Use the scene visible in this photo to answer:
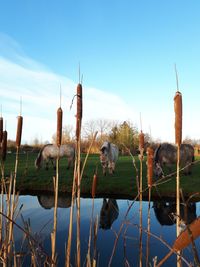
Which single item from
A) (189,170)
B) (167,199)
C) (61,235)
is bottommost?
(61,235)

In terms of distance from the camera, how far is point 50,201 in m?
12.7

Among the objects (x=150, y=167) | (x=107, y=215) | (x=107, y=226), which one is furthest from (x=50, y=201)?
(x=150, y=167)

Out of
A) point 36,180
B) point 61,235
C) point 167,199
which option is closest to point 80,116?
point 61,235

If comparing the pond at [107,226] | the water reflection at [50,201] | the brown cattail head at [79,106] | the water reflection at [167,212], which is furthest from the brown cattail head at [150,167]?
the water reflection at [50,201]

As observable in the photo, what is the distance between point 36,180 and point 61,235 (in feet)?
20.3

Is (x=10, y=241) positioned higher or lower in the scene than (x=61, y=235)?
higher

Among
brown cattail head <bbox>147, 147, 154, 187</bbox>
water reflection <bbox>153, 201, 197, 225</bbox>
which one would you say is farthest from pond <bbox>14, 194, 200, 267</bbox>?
brown cattail head <bbox>147, 147, 154, 187</bbox>

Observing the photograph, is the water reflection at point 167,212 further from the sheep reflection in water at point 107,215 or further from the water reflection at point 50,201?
the water reflection at point 50,201

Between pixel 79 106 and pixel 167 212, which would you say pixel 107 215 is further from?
pixel 79 106

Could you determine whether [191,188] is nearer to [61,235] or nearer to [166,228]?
[166,228]

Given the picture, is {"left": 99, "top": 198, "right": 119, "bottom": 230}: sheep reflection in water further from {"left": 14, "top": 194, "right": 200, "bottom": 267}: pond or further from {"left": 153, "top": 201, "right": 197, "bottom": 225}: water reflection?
{"left": 153, "top": 201, "right": 197, "bottom": 225}: water reflection

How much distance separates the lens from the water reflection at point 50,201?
12.0 metres

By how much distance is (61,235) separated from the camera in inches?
359

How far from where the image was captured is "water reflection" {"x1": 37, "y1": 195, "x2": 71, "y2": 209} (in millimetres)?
11961
